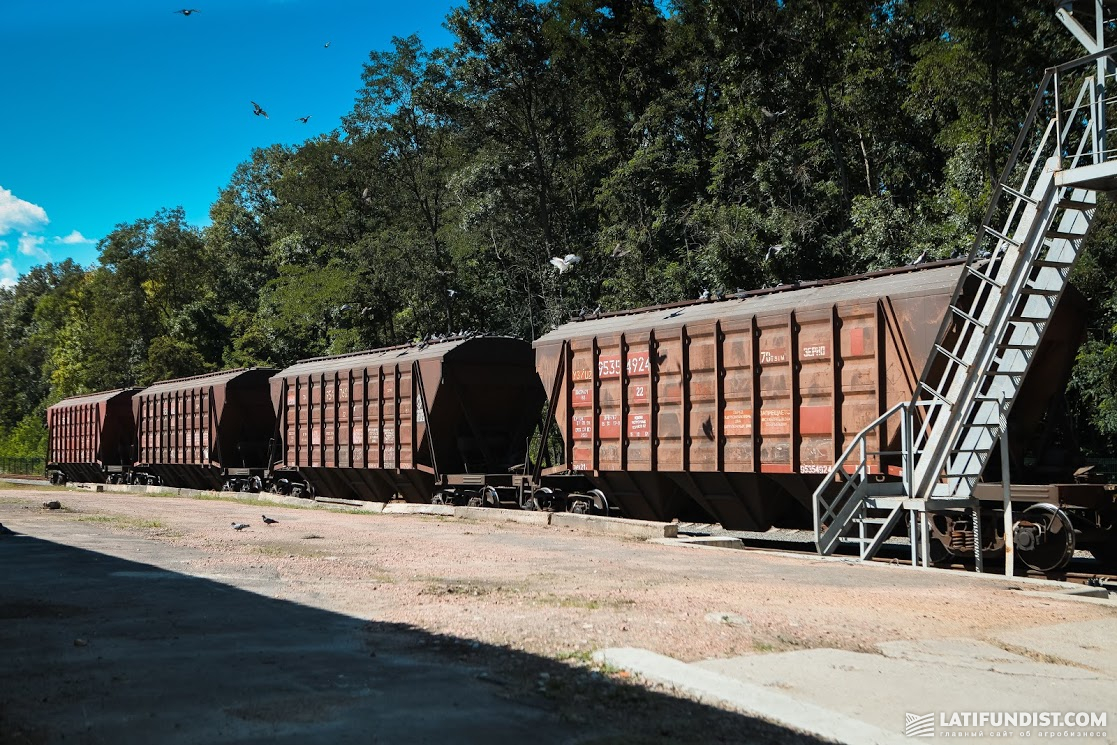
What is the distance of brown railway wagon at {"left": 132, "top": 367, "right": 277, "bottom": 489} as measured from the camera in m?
28.4

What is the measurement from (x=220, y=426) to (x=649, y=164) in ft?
54.5

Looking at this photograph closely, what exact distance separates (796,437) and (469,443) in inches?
352

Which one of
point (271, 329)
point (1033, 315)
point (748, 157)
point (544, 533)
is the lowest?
point (544, 533)

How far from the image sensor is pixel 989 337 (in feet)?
36.5

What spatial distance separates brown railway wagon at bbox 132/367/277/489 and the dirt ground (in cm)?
1249

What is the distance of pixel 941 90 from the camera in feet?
77.8

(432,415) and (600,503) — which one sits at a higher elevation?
(432,415)

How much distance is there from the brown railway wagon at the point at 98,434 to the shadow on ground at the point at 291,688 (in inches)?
1232

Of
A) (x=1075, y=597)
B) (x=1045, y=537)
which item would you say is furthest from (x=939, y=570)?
(x=1075, y=597)

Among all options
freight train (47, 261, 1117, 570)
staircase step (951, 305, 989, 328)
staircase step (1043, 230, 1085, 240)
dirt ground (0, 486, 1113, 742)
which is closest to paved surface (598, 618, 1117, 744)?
dirt ground (0, 486, 1113, 742)

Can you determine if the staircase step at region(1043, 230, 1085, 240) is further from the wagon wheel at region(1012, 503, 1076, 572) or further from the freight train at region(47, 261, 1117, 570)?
the wagon wheel at region(1012, 503, 1076, 572)

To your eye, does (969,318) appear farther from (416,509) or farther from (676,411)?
(416,509)

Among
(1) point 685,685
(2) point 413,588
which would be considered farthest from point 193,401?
(1) point 685,685

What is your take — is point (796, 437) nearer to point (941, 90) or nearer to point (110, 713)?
point (110, 713)
